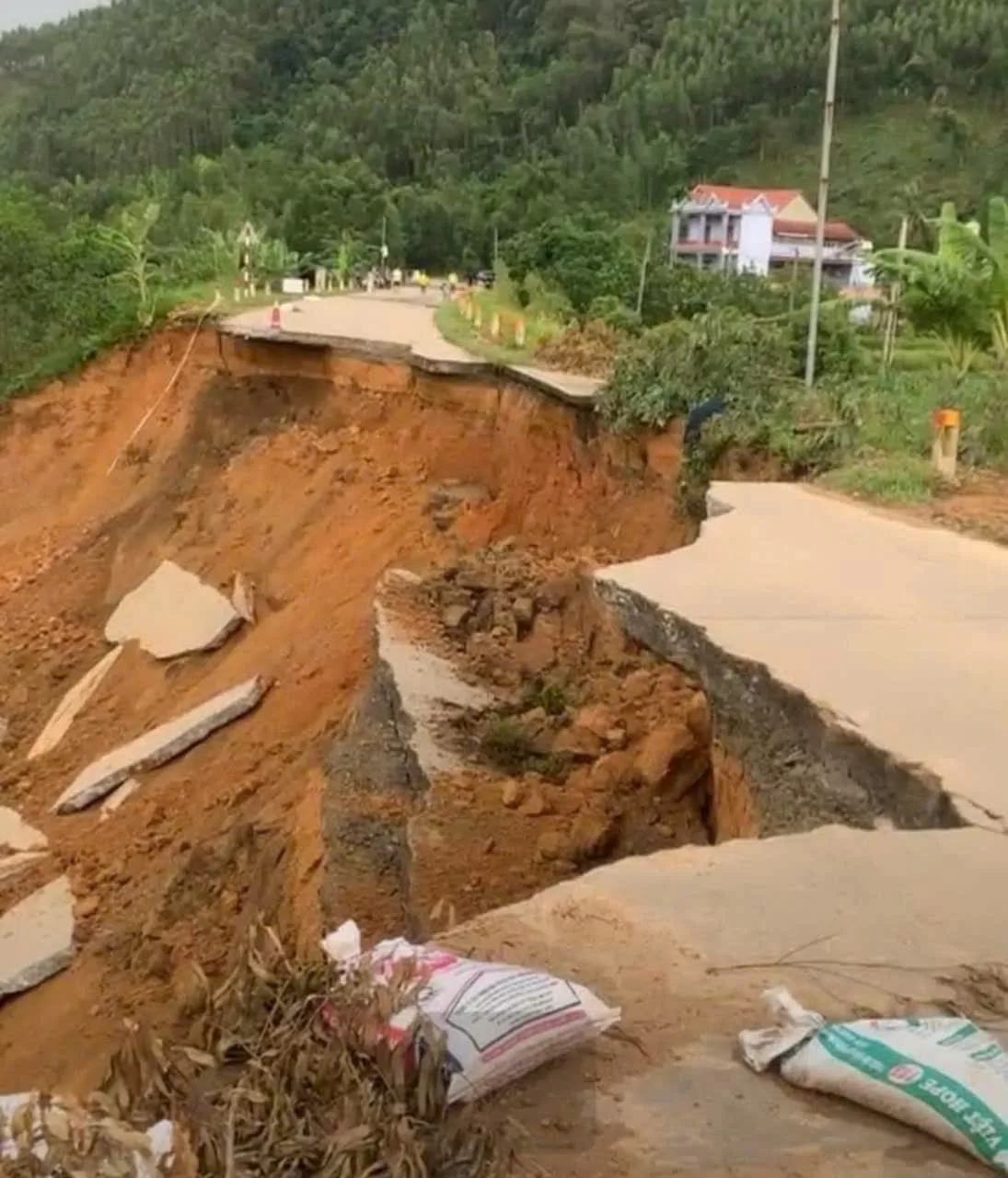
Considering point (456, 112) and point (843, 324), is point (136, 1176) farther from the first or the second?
point (456, 112)

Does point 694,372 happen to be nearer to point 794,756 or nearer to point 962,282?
point 962,282

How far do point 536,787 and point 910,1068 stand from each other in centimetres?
360

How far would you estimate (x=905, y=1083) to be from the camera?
246 centimetres

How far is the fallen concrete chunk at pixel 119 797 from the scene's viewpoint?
32.9 feet

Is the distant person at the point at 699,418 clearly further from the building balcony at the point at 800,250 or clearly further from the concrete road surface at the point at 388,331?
the building balcony at the point at 800,250

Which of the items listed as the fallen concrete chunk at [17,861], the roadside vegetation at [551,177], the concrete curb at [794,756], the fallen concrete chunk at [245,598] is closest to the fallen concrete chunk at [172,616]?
the fallen concrete chunk at [245,598]

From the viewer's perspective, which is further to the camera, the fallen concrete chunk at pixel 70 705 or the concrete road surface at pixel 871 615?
the fallen concrete chunk at pixel 70 705

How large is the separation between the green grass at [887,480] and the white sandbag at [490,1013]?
603cm

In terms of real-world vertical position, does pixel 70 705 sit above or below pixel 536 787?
below

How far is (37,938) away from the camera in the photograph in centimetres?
840

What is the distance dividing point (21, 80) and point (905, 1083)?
8799cm

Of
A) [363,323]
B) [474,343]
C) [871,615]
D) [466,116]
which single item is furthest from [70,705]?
[466,116]

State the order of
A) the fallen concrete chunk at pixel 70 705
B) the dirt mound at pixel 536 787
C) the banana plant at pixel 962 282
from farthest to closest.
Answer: the banana plant at pixel 962 282, the fallen concrete chunk at pixel 70 705, the dirt mound at pixel 536 787

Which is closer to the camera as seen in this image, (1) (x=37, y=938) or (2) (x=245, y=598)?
(1) (x=37, y=938)
